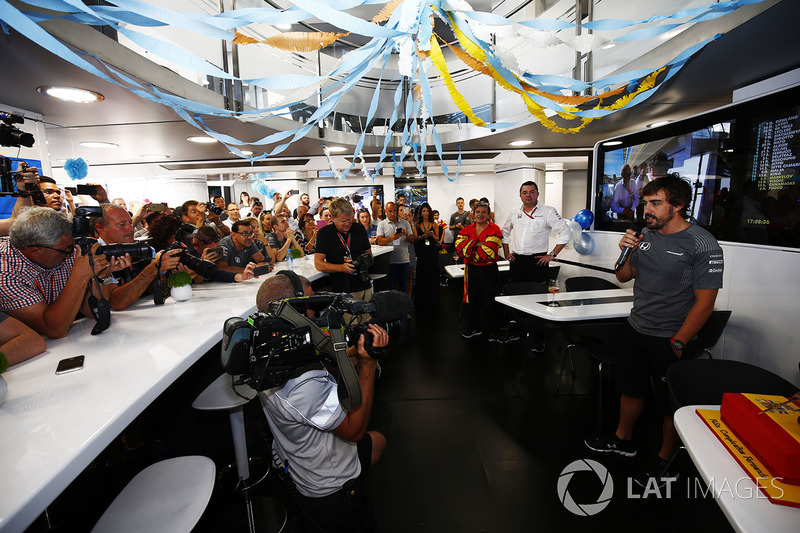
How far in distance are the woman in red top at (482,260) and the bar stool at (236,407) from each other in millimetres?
2883

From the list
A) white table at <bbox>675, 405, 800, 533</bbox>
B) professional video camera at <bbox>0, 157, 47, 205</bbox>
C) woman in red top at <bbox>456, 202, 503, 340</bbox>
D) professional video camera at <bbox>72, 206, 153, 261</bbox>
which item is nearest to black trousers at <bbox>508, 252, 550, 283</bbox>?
woman in red top at <bbox>456, 202, 503, 340</bbox>

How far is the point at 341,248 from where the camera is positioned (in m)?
3.40

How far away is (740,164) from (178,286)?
4335mm

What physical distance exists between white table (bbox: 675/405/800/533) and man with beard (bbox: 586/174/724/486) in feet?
3.30

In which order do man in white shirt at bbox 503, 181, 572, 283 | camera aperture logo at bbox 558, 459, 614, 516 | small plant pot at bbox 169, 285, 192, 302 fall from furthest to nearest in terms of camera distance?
man in white shirt at bbox 503, 181, 572, 283, small plant pot at bbox 169, 285, 192, 302, camera aperture logo at bbox 558, 459, 614, 516

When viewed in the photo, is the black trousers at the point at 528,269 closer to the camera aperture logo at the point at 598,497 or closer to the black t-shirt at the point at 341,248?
the black t-shirt at the point at 341,248

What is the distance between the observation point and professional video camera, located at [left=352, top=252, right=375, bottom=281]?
337cm

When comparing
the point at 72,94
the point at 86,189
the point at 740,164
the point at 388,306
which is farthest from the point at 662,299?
the point at 72,94

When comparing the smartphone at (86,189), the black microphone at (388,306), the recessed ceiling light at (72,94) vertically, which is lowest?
the black microphone at (388,306)

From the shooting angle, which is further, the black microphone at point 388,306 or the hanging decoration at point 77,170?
the hanging decoration at point 77,170

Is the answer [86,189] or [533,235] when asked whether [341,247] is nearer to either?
[86,189]

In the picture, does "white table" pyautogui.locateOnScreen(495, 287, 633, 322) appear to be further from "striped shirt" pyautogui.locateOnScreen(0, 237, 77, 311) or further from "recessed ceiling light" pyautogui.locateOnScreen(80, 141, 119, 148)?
"recessed ceiling light" pyautogui.locateOnScreen(80, 141, 119, 148)

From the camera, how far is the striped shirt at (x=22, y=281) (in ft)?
4.79

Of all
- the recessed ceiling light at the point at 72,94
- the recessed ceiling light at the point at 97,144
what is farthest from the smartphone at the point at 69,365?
the recessed ceiling light at the point at 97,144
